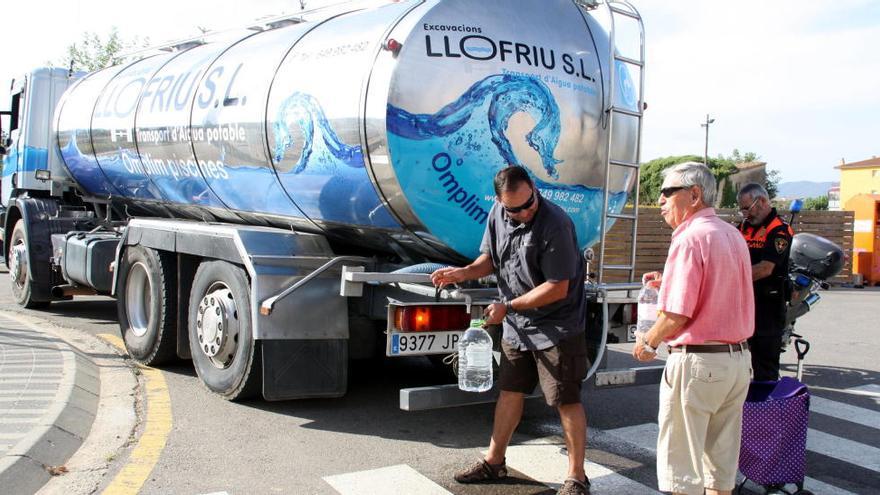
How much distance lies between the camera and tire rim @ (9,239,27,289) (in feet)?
34.5

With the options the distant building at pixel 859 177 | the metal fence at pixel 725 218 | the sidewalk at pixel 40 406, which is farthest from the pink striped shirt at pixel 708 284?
the distant building at pixel 859 177

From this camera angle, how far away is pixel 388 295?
512 cm

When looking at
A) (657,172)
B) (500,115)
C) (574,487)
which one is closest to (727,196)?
(657,172)

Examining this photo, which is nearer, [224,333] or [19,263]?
[224,333]

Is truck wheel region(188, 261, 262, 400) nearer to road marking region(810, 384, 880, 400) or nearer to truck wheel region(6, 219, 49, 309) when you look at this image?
road marking region(810, 384, 880, 400)

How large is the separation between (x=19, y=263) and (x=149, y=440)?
680 centimetres

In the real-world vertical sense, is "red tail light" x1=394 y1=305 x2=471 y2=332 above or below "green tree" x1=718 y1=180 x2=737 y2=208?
below

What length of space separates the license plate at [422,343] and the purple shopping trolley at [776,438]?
5.74 ft

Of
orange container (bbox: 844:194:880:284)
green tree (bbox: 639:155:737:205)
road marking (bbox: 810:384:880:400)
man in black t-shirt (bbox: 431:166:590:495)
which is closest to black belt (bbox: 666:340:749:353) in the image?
man in black t-shirt (bbox: 431:166:590:495)

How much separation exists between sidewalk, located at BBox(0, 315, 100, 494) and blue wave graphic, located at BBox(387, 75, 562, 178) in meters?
2.71

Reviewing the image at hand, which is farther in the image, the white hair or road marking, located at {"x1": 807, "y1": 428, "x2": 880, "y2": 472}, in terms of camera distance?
road marking, located at {"x1": 807, "y1": 428, "x2": 880, "y2": 472}

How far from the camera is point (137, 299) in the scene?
754cm

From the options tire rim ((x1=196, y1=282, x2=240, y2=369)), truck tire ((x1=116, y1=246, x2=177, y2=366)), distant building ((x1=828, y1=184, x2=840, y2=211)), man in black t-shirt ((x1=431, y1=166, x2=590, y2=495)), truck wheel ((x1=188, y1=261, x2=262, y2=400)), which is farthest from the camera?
distant building ((x1=828, y1=184, x2=840, y2=211))

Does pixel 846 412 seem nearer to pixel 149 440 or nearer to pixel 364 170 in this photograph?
pixel 364 170
